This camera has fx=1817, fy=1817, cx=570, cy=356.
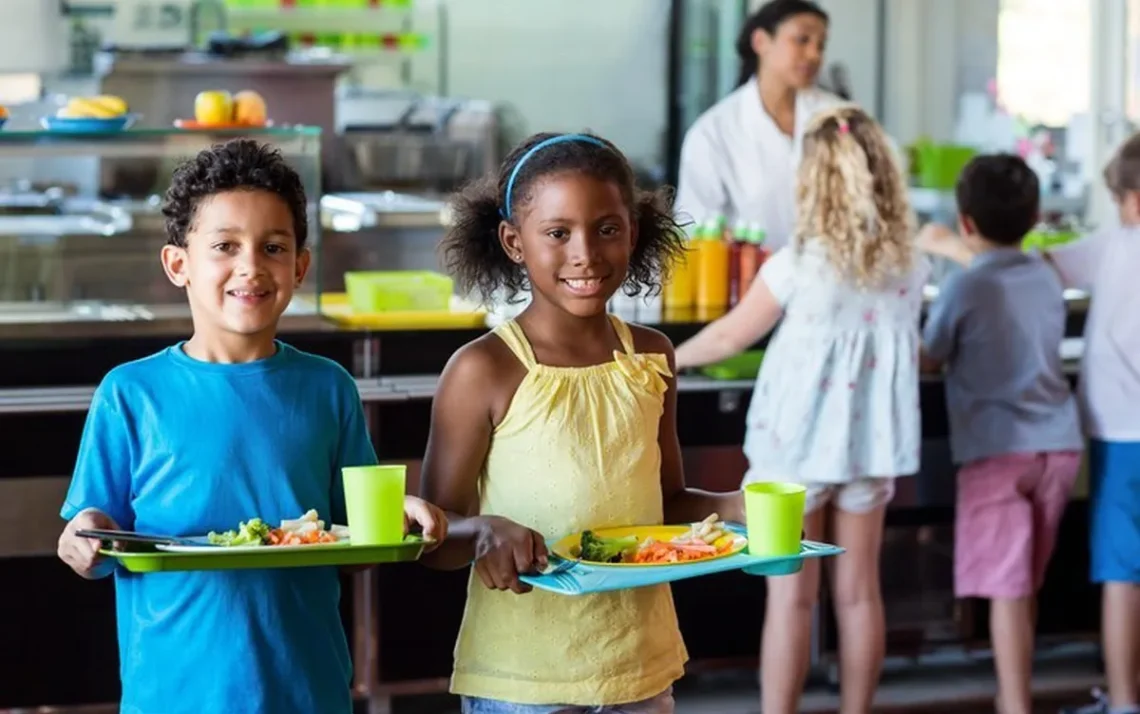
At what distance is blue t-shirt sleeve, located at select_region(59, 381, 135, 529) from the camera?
197 centimetres

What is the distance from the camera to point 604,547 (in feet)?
6.65

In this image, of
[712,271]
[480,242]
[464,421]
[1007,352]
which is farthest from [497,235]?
[712,271]

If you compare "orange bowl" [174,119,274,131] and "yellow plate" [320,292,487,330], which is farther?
"yellow plate" [320,292,487,330]

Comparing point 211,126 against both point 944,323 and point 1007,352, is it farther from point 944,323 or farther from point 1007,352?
point 1007,352

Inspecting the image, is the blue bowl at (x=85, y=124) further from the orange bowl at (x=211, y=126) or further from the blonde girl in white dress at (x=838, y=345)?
the blonde girl in white dress at (x=838, y=345)

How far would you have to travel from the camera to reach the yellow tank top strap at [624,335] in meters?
2.24

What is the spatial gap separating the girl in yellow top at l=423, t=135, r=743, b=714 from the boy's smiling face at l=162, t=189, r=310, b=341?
0.24 meters

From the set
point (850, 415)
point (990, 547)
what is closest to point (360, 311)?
point (850, 415)

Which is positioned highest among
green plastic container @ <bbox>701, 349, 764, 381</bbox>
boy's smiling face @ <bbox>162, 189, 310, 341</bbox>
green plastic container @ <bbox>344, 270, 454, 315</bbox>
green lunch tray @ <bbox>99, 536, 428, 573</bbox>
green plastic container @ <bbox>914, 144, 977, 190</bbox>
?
green plastic container @ <bbox>914, 144, 977, 190</bbox>

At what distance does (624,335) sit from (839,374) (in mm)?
1396

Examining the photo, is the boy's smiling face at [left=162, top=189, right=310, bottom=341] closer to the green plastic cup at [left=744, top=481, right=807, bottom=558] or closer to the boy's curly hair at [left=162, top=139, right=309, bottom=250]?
the boy's curly hair at [left=162, top=139, right=309, bottom=250]

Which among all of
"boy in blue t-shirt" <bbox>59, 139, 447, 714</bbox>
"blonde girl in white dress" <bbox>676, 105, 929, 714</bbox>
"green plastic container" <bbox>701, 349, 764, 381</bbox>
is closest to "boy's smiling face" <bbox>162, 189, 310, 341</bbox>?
"boy in blue t-shirt" <bbox>59, 139, 447, 714</bbox>

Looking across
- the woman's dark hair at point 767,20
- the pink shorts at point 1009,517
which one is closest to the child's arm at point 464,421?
the pink shorts at point 1009,517

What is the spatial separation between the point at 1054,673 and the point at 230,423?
3015mm
